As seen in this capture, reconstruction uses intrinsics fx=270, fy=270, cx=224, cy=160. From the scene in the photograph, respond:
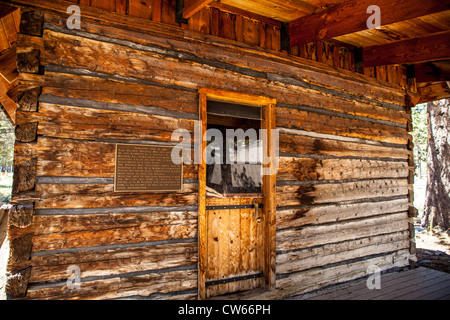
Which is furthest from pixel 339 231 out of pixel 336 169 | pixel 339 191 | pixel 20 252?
pixel 20 252

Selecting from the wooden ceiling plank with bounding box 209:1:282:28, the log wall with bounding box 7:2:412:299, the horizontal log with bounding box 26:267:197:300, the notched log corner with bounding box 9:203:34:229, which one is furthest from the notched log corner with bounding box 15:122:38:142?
the wooden ceiling plank with bounding box 209:1:282:28

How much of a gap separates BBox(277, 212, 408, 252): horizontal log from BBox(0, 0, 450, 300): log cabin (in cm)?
3

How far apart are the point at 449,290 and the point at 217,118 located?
5362 mm

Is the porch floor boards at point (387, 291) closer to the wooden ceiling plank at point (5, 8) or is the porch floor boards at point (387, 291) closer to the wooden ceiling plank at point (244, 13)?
the wooden ceiling plank at point (244, 13)

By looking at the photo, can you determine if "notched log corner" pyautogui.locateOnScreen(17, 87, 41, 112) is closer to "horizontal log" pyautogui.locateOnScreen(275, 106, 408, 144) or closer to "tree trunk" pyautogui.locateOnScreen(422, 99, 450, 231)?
"horizontal log" pyautogui.locateOnScreen(275, 106, 408, 144)

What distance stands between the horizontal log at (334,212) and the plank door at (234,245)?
399 millimetres

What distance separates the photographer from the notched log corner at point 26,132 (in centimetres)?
258

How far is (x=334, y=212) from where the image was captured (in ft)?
14.8

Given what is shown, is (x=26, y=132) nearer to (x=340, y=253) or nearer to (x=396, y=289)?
(x=340, y=253)

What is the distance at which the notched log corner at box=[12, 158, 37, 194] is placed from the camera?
8.38 feet

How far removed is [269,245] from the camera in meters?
3.79

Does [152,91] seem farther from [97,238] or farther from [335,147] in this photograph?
[335,147]

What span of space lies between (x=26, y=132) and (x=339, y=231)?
4.55 metres

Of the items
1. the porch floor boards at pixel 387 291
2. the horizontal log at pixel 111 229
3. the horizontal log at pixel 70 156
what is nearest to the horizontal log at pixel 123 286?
the horizontal log at pixel 111 229
